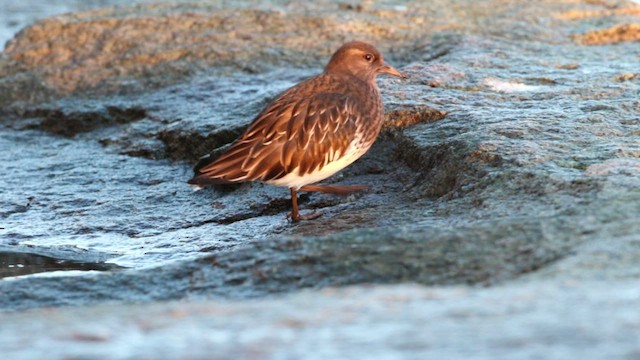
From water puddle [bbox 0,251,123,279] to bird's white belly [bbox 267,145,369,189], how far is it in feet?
3.36

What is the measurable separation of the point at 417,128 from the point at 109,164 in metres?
2.19

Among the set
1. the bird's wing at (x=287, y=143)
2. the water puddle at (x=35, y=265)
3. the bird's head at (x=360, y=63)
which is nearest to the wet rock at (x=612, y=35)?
the bird's head at (x=360, y=63)

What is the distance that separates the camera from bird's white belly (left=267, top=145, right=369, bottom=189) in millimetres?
6102

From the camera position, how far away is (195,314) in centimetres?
339

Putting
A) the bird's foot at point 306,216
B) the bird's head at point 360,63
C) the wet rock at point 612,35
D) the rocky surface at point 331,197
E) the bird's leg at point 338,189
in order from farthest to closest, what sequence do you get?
the wet rock at point 612,35 → the bird's head at point 360,63 → the bird's leg at point 338,189 → the bird's foot at point 306,216 → the rocky surface at point 331,197

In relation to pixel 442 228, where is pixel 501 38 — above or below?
above

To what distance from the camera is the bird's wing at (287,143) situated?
6.06 metres

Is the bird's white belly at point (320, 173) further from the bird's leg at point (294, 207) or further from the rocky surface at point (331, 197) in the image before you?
the rocky surface at point (331, 197)

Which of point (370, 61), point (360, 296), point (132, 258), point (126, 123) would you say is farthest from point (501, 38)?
point (360, 296)

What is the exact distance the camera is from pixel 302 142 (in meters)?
6.16

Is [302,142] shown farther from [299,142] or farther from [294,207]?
[294,207]

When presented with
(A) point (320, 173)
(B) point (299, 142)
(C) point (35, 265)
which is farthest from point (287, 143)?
(C) point (35, 265)

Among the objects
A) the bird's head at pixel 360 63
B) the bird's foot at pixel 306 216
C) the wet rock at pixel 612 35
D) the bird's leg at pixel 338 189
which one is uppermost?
the wet rock at pixel 612 35

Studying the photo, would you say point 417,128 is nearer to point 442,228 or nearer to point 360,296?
point 442,228
